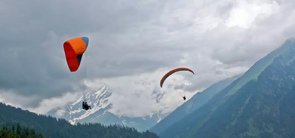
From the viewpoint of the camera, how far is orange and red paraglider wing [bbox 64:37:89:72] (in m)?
72.8

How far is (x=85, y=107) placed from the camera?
71688mm

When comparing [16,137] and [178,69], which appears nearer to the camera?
[178,69]

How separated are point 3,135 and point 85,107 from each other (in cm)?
12581

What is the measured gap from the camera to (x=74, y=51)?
237ft

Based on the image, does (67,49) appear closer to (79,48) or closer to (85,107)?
(79,48)

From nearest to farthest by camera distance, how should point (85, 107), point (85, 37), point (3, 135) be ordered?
point (85, 107), point (85, 37), point (3, 135)

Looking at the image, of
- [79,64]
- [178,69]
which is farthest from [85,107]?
[178,69]

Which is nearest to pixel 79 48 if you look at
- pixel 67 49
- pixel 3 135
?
pixel 67 49

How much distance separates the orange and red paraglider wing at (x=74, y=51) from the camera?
72.8 m

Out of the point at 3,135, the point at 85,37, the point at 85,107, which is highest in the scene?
the point at 3,135

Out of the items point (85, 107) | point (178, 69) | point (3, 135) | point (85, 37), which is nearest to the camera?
point (85, 107)

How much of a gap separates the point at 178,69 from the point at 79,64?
31231 millimetres

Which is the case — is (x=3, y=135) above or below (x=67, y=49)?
above

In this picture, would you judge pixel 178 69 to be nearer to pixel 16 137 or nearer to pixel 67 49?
pixel 67 49
